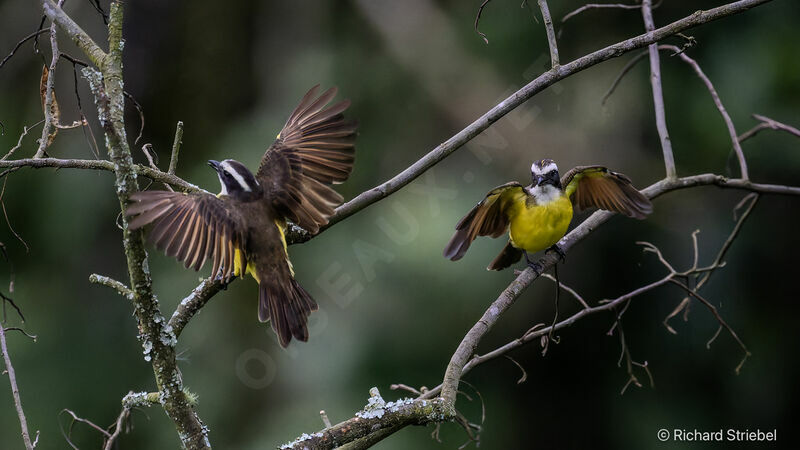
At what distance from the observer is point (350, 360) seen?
5559 millimetres

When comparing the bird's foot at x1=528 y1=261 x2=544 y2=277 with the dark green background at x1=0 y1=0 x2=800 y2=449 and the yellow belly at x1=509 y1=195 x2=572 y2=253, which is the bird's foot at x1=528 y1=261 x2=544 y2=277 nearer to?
the yellow belly at x1=509 y1=195 x2=572 y2=253

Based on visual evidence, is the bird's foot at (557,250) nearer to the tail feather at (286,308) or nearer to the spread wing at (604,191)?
the spread wing at (604,191)

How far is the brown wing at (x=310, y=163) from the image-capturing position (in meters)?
2.53

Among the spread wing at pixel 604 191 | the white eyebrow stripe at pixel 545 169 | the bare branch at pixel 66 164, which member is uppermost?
the white eyebrow stripe at pixel 545 169

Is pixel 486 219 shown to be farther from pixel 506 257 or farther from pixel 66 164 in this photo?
pixel 66 164

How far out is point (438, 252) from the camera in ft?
17.2

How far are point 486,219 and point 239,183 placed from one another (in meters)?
1.01

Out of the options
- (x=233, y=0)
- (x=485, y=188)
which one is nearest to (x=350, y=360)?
(x=485, y=188)

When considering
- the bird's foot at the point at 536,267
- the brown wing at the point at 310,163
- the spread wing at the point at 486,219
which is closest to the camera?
the brown wing at the point at 310,163

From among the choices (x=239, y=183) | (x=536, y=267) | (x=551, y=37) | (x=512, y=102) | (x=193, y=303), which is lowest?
(x=193, y=303)

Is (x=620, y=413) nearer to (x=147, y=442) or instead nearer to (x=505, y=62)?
(x=505, y=62)

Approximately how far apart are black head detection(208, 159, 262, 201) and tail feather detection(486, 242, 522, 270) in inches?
44.6
